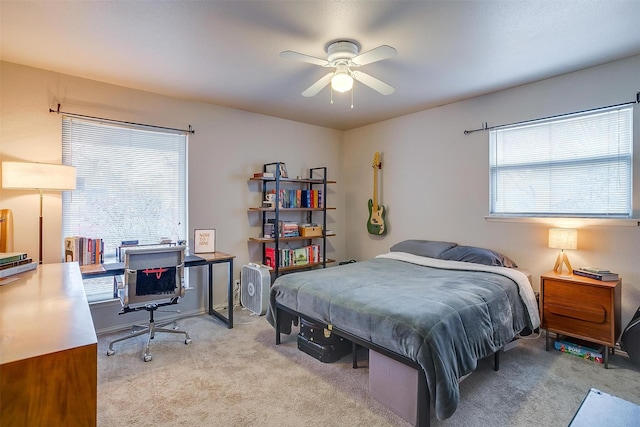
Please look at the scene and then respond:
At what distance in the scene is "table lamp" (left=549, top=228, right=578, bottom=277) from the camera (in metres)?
2.83

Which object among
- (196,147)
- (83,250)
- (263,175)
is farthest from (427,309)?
(196,147)

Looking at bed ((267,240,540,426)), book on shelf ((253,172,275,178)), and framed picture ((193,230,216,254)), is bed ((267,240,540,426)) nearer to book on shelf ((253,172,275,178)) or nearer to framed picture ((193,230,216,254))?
framed picture ((193,230,216,254))

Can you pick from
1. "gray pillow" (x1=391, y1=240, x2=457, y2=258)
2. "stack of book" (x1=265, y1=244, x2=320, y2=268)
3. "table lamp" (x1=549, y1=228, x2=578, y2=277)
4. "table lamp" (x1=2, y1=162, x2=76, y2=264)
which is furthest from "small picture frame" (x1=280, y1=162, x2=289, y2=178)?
"table lamp" (x1=549, y1=228, x2=578, y2=277)

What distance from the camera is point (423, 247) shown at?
387 cm

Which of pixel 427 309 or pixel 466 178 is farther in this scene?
pixel 466 178

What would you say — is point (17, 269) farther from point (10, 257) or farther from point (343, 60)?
point (343, 60)

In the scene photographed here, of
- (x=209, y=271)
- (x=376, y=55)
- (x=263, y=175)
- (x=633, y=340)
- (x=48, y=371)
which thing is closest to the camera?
(x=48, y=371)

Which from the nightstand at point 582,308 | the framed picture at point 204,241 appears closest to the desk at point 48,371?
the framed picture at point 204,241

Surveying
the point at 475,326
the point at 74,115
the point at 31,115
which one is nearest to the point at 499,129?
the point at 475,326

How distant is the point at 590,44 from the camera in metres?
2.46

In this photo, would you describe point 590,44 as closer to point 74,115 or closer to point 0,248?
point 74,115

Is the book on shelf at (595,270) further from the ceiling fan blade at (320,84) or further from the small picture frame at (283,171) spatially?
the small picture frame at (283,171)

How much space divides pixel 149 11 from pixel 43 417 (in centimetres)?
222

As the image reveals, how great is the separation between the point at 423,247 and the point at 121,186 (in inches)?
135
